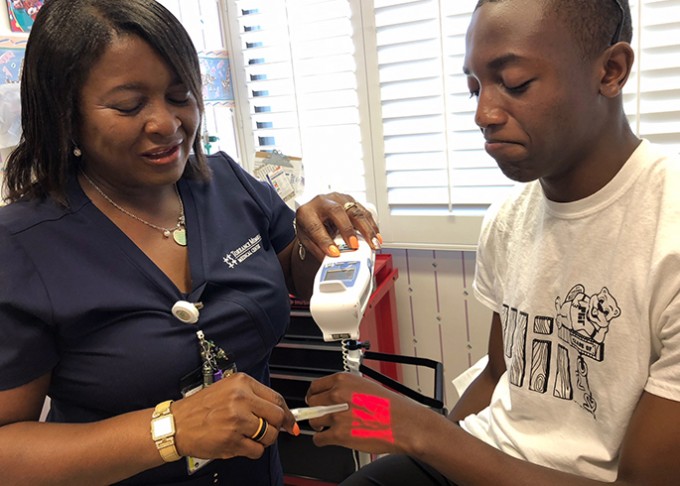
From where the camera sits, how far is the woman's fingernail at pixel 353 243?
980 mm

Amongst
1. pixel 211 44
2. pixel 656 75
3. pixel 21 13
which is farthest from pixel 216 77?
pixel 656 75

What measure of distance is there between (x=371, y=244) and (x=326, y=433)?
1.11 feet

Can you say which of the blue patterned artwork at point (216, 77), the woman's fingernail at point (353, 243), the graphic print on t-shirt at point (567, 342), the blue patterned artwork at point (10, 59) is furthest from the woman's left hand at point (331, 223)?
the blue patterned artwork at point (216, 77)

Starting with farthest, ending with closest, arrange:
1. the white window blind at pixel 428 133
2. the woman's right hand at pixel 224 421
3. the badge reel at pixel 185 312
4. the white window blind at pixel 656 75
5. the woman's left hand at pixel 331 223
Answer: the white window blind at pixel 428 133
the white window blind at pixel 656 75
the woman's left hand at pixel 331 223
the badge reel at pixel 185 312
the woman's right hand at pixel 224 421

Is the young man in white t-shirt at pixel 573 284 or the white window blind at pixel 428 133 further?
the white window blind at pixel 428 133

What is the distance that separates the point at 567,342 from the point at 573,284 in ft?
0.32

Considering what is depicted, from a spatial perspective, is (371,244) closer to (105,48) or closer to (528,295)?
(528,295)

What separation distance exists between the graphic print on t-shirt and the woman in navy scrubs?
0.33m

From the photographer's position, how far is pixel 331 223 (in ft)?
3.41

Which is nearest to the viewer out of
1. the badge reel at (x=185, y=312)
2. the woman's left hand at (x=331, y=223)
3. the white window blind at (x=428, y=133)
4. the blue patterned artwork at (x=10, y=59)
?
the badge reel at (x=185, y=312)

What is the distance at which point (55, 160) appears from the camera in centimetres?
90

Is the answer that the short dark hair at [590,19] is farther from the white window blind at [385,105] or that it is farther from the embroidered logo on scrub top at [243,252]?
the white window blind at [385,105]

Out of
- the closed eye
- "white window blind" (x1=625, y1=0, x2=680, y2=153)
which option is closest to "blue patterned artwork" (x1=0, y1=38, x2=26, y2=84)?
the closed eye

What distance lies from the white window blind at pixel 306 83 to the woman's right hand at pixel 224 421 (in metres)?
1.27
